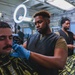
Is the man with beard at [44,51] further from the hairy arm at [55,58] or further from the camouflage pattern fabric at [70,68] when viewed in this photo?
the camouflage pattern fabric at [70,68]

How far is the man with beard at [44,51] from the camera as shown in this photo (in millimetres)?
1184

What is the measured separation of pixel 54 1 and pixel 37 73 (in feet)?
6.89

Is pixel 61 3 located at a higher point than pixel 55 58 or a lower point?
higher

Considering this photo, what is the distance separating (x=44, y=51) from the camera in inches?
57.4

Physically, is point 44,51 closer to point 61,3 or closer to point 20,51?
point 20,51

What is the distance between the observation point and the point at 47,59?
122cm

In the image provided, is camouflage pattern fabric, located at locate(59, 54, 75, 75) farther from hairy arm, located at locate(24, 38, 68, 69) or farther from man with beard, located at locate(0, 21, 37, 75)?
man with beard, located at locate(0, 21, 37, 75)

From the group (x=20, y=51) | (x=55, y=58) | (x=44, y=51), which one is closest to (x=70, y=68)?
(x=44, y=51)

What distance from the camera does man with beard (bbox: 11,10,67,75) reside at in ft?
3.88

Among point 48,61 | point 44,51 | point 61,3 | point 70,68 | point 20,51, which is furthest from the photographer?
point 61,3

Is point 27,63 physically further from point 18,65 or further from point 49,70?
point 49,70

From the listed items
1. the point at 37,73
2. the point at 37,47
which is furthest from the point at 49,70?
the point at 37,47

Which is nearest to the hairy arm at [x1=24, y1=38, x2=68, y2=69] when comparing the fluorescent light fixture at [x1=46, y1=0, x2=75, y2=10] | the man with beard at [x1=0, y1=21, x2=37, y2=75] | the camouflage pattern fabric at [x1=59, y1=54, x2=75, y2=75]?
the man with beard at [x1=0, y1=21, x2=37, y2=75]

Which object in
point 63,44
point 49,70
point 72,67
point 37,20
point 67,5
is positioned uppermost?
point 67,5
